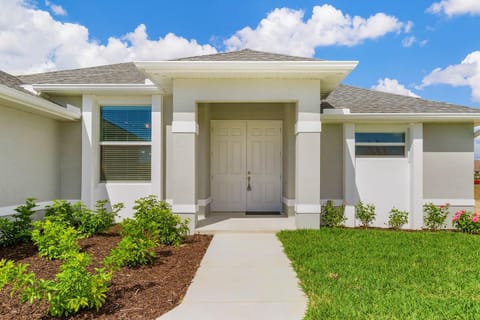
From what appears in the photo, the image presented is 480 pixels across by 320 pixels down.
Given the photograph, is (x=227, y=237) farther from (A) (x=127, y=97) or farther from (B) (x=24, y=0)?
(B) (x=24, y=0)

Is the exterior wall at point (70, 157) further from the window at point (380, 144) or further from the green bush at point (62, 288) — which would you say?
the window at point (380, 144)

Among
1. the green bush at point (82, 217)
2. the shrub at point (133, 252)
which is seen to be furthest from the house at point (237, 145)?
the shrub at point (133, 252)

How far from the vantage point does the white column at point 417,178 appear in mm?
7895

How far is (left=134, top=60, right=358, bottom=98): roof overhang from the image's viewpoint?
581cm

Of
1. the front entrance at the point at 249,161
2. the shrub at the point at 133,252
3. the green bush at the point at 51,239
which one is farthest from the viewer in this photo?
the front entrance at the point at 249,161

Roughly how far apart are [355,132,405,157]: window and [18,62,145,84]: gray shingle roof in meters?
6.15

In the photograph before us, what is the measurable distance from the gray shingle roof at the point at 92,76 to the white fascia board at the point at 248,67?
2126 mm

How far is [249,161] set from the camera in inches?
347

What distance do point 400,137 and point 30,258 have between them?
350 inches

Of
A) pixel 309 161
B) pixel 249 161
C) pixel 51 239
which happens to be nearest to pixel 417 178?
pixel 309 161

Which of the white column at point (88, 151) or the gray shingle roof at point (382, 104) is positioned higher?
the gray shingle roof at point (382, 104)

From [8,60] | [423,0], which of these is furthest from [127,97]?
[423,0]

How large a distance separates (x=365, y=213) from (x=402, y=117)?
272cm

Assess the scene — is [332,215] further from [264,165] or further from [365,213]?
[264,165]
